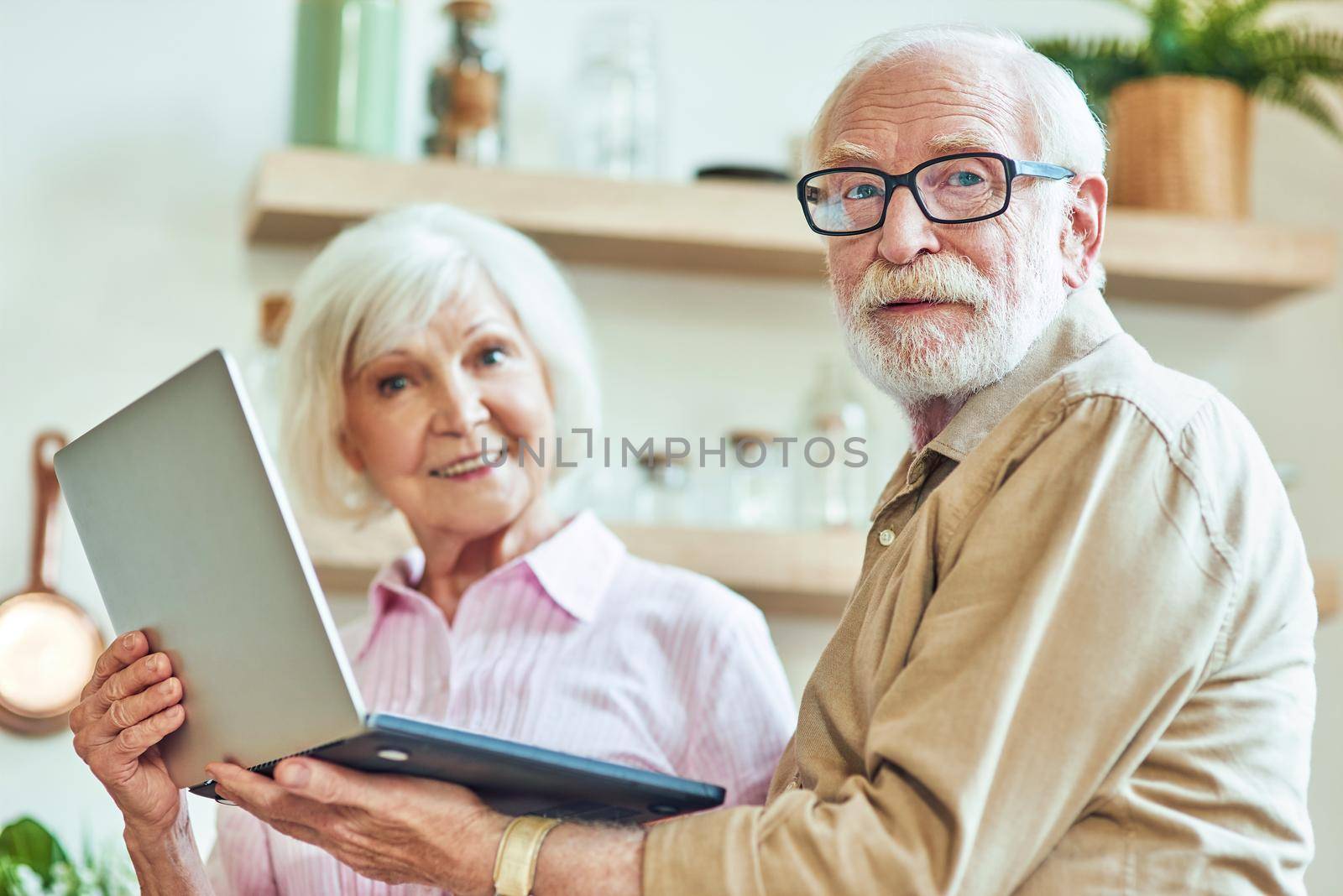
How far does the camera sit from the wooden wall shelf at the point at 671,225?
6.94 ft

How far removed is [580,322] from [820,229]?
66 centimetres

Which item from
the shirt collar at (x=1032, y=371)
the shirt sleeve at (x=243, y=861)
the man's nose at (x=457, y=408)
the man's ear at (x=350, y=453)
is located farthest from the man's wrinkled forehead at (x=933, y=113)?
the shirt sleeve at (x=243, y=861)

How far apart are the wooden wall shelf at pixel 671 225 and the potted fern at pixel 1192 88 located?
0.20 feet

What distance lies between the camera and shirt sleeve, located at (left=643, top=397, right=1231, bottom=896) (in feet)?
2.85

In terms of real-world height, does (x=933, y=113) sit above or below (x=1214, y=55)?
below

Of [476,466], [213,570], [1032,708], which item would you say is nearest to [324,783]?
[213,570]

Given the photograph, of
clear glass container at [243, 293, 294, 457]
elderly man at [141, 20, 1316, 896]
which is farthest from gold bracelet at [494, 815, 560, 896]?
clear glass container at [243, 293, 294, 457]

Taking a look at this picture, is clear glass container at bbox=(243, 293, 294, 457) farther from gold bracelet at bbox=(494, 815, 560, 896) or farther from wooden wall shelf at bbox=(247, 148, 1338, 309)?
gold bracelet at bbox=(494, 815, 560, 896)

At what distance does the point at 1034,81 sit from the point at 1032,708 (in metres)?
0.53

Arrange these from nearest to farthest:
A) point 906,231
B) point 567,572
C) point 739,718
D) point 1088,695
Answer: point 1088,695 → point 906,231 → point 739,718 → point 567,572

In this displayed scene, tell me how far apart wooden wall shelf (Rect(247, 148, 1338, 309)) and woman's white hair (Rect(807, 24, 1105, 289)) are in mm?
963

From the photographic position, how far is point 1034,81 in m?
1.17

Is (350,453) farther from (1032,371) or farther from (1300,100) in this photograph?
(1300,100)

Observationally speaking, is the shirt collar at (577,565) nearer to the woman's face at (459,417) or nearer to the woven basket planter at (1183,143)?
the woman's face at (459,417)
